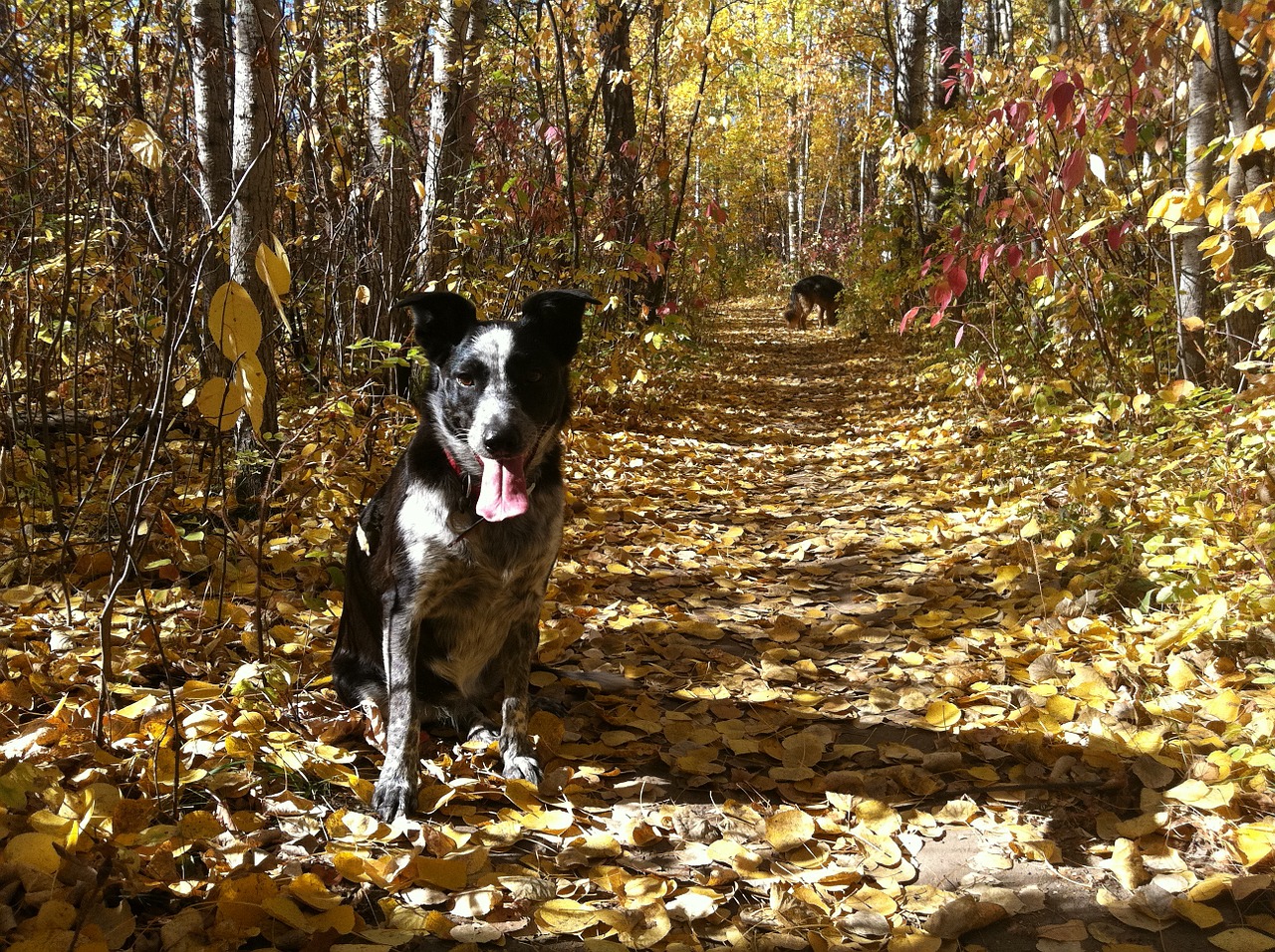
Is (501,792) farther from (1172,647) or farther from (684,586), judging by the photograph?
(1172,647)

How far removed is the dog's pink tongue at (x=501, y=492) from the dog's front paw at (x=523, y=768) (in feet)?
2.69

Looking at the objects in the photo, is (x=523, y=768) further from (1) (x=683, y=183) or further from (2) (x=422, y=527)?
(1) (x=683, y=183)

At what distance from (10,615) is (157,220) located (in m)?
2.75

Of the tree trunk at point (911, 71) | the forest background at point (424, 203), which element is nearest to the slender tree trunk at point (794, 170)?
the tree trunk at point (911, 71)

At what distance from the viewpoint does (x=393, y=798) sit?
2.57m

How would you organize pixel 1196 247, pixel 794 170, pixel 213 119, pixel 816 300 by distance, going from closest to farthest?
pixel 213 119 < pixel 1196 247 < pixel 816 300 < pixel 794 170

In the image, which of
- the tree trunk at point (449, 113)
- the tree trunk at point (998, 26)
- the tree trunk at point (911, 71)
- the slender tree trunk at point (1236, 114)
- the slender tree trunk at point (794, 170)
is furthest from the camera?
the slender tree trunk at point (794, 170)

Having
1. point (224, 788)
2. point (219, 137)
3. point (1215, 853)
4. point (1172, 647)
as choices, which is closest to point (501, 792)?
point (224, 788)

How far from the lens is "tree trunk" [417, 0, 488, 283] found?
20.1 ft

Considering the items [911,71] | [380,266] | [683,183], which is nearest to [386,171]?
[380,266]

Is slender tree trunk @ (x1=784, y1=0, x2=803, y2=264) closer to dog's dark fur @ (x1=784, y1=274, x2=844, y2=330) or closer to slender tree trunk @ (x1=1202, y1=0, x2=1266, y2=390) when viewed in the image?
dog's dark fur @ (x1=784, y1=274, x2=844, y2=330)

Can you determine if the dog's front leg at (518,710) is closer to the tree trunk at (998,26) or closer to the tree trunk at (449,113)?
the tree trunk at (449,113)

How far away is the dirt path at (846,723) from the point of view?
7.24 ft

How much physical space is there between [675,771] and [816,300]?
17.8 meters
